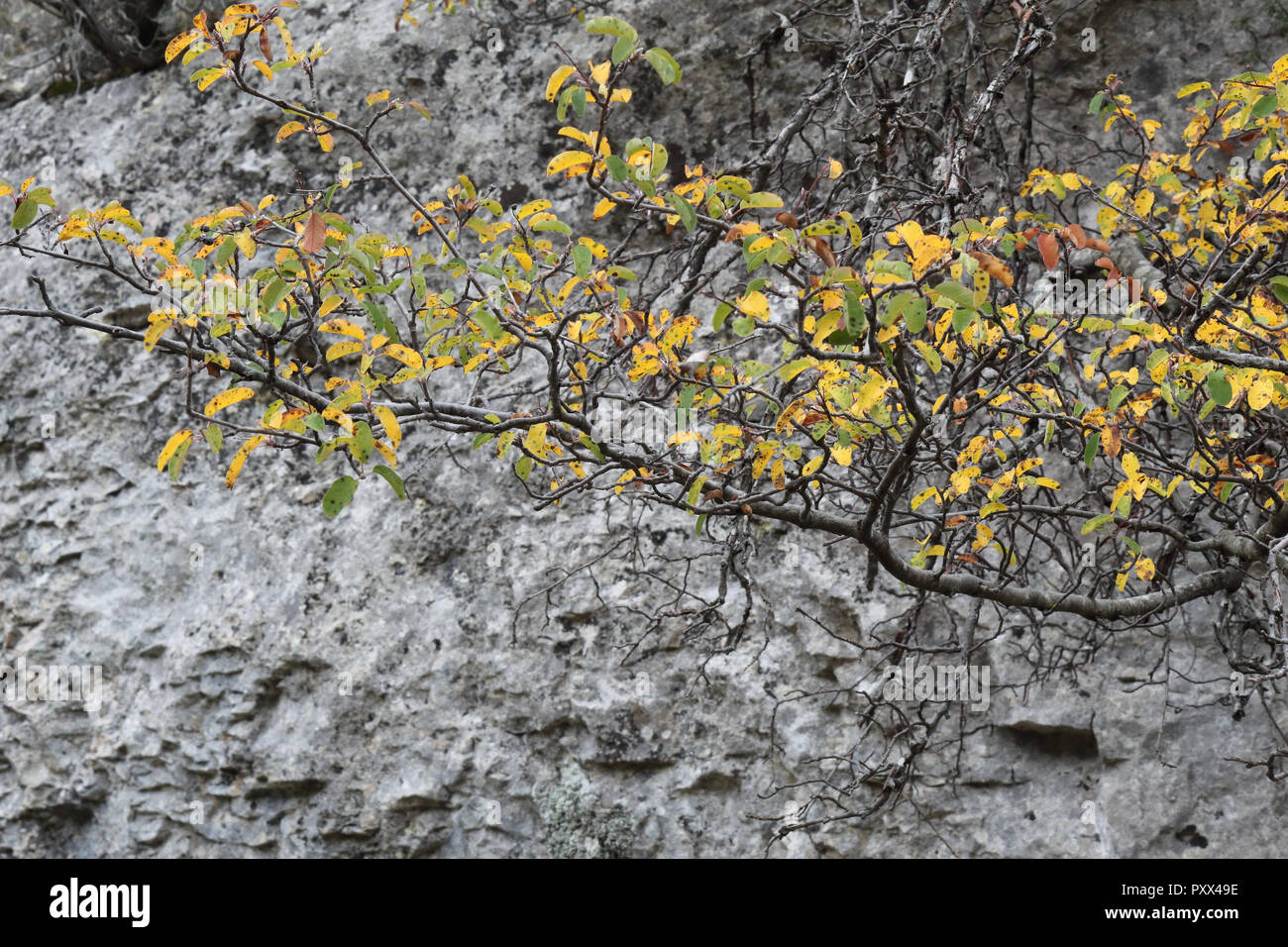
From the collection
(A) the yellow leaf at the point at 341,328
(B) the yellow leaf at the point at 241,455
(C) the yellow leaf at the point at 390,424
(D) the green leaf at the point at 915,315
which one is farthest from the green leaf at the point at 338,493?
(D) the green leaf at the point at 915,315

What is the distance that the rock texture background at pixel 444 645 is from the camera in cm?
309

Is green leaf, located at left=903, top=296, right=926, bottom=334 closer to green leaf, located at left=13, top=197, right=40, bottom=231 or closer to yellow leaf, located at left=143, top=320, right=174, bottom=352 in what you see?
A: yellow leaf, located at left=143, top=320, right=174, bottom=352

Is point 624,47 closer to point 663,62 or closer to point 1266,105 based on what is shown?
point 663,62

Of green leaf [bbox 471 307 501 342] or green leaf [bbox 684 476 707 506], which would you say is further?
green leaf [bbox 684 476 707 506]

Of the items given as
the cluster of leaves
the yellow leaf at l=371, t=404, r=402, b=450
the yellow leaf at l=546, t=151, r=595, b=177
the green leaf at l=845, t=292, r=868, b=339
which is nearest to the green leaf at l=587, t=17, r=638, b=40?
the cluster of leaves

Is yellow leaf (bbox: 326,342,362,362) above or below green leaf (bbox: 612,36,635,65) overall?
below

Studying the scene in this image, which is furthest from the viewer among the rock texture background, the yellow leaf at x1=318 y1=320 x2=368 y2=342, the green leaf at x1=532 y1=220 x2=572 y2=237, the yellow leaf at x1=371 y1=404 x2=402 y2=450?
the rock texture background

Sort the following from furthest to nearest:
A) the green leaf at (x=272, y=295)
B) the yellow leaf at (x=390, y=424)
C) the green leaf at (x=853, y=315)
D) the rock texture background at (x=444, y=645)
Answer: the rock texture background at (x=444, y=645)
the green leaf at (x=272, y=295)
the yellow leaf at (x=390, y=424)
the green leaf at (x=853, y=315)

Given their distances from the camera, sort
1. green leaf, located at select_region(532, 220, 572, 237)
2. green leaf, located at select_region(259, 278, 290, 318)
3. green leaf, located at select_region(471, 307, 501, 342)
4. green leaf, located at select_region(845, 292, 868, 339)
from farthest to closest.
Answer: green leaf, located at select_region(532, 220, 572, 237)
green leaf, located at select_region(471, 307, 501, 342)
green leaf, located at select_region(259, 278, 290, 318)
green leaf, located at select_region(845, 292, 868, 339)

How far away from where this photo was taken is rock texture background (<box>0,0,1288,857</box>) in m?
3.09

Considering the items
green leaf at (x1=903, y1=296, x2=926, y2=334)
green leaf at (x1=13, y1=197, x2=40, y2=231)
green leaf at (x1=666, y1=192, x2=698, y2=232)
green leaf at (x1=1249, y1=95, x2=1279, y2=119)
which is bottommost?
green leaf at (x1=903, y1=296, x2=926, y2=334)

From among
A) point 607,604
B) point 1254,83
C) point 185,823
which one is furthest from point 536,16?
point 185,823

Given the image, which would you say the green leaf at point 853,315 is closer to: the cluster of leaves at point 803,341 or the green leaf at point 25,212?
the cluster of leaves at point 803,341

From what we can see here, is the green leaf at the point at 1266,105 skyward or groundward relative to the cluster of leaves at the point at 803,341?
skyward
